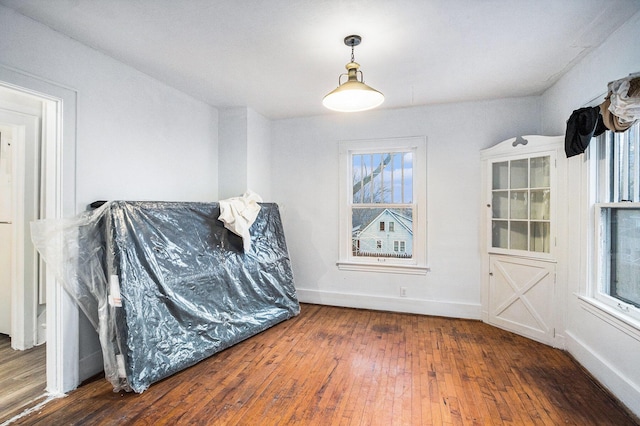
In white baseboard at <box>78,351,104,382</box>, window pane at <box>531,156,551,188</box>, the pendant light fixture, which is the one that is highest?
the pendant light fixture

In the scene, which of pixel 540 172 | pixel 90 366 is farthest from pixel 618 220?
pixel 90 366

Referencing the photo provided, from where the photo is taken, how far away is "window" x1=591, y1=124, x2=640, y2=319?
228 centimetres

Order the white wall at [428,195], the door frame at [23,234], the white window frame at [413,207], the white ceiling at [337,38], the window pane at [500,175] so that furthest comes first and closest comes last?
the white window frame at [413,207]
the white wall at [428,195]
the window pane at [500,175]
the door frame at [23,234]
the white ceiling at [337,38]

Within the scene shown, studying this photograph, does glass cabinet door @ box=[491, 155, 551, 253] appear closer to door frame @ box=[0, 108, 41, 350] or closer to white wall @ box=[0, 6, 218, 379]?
white wall @ box=[0, 6, 218, 379]

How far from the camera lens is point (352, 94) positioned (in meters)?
2.37

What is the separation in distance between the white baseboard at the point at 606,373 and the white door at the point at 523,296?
0.27 metres

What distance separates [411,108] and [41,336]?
478 cm

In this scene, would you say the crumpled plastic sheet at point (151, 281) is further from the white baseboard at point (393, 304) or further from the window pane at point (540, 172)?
the window pane at point (540, 172)

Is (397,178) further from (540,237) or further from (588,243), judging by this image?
(588,243)

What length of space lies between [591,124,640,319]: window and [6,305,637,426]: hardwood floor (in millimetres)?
744

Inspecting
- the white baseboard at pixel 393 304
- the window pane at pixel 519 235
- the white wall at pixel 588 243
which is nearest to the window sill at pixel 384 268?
the white baseboard at pixel 393 304

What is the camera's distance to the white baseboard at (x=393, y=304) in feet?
12.8

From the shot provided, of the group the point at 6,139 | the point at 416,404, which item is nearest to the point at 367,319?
the point at 416,404

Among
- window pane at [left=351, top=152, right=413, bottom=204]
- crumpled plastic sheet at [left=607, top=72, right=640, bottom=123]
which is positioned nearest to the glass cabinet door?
window pane at [left=351, top=152, right=413, bottom=204]
